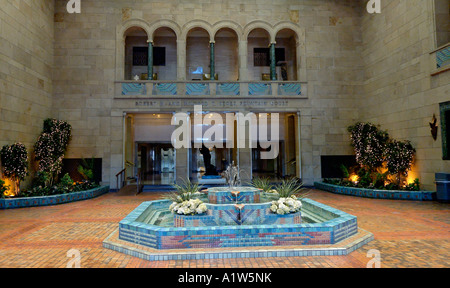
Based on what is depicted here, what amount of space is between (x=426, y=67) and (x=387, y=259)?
376 inches

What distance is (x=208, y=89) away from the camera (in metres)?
14.6

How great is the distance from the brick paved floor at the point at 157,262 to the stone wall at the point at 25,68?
4.24m

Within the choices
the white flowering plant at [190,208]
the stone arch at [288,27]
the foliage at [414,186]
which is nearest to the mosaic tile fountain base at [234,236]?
the white flowering plant at [190,208]

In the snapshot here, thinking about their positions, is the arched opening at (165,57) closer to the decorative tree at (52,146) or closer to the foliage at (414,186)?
the decorative tree at (52,146)

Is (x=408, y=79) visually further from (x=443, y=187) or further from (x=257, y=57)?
(x=257, y=57)

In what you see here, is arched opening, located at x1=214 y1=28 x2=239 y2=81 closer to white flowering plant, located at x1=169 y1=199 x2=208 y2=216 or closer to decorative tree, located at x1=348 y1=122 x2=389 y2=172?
decorative tree, located at x1=348 y1=122 x2=389 y2=172

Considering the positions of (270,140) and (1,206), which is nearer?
(1,206)

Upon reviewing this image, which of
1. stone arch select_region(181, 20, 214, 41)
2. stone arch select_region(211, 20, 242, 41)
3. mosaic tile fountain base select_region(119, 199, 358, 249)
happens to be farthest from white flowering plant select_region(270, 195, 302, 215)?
stone arch select_region(181, 20, 214, 41)

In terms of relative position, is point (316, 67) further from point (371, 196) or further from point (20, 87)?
point (20, 87)

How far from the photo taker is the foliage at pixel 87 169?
13.2 metres

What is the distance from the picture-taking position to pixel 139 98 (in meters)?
14.3

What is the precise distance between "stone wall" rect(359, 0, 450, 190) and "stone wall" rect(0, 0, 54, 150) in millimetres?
16466

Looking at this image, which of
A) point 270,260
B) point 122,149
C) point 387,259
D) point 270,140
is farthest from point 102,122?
point 387,259

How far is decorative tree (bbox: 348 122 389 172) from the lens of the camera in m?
12.8
